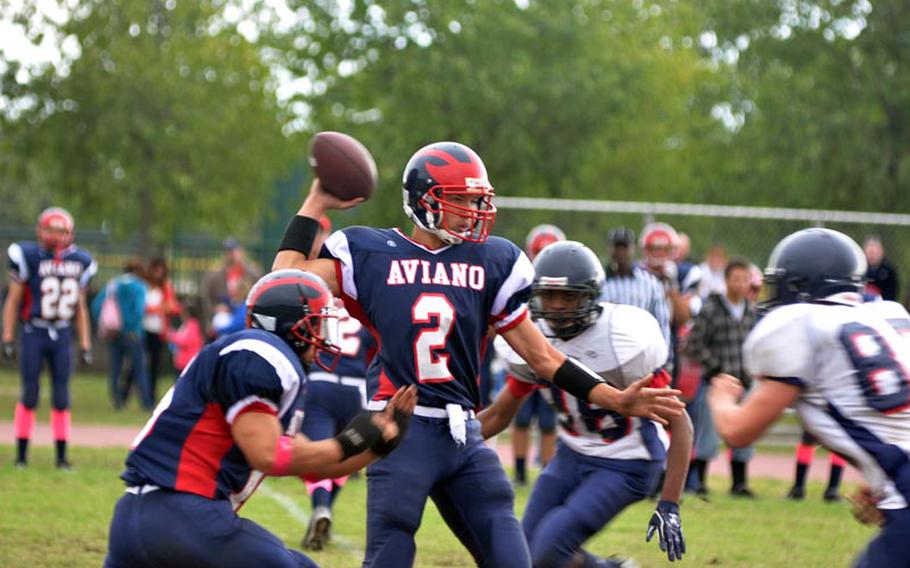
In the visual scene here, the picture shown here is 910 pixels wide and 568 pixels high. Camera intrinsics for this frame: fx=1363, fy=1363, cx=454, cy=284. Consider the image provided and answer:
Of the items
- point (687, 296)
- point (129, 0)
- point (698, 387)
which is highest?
point (129, 0)

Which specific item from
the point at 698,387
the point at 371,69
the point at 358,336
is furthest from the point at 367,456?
the point at 371,69

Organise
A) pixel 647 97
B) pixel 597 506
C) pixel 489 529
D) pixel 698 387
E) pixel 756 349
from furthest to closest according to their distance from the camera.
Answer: pixel 647 97 → pixel 698 387 → pixel 597 506 → pixel 489 529 → pixel 756 349

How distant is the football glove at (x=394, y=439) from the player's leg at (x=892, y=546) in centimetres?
155

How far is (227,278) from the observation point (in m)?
16.3

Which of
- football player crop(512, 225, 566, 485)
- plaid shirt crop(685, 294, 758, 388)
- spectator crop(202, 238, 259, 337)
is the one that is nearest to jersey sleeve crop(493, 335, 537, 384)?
football player crop(512, 225, 566, 485)

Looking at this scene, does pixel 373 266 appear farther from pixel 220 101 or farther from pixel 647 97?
pixel 647 97

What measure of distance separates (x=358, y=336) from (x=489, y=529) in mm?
3941

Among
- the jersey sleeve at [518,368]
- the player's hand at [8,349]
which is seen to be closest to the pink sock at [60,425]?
the player's hand at [8,349]

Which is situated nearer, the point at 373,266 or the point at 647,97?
the point at 373,266

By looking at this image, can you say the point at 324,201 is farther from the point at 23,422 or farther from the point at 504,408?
the point at 23,422

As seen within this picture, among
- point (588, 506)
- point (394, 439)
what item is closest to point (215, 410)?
point (394, 439)

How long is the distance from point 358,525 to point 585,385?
4129 mm

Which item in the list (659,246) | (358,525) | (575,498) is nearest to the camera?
(575,498)

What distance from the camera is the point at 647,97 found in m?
24.2
